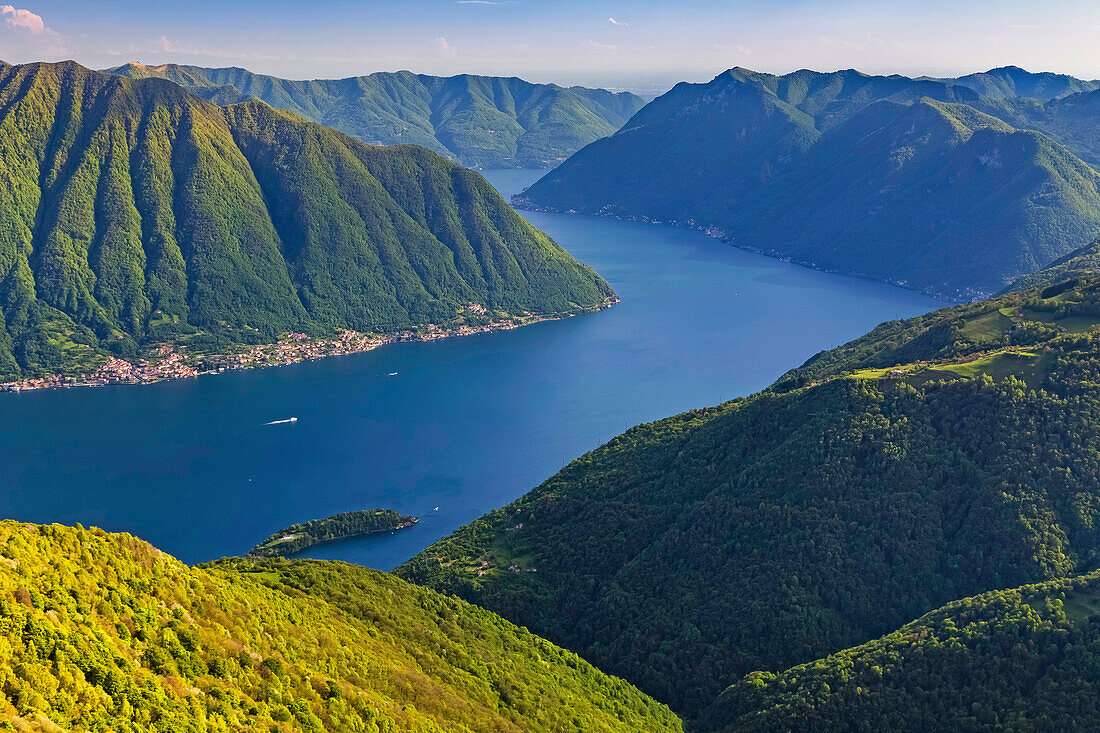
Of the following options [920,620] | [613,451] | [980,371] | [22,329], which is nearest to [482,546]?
[613,451]

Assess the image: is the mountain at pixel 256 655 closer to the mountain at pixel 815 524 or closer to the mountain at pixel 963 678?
the mountain at pixel 815 524

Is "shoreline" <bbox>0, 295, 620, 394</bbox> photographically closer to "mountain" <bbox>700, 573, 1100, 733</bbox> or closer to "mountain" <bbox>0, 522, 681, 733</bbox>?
"mountain" <bbox>0, 522, 681, 733</bbox>

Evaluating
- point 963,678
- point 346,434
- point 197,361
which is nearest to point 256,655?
point 963,678

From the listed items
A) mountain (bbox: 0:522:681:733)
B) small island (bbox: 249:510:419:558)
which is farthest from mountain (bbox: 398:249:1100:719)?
small island (bbox: 249:510:419:558)

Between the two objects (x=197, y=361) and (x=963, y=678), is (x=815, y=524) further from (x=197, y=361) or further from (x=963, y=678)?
(x=197, y=361)

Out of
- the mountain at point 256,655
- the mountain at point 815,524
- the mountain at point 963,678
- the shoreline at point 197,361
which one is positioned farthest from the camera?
the shoreline at point 197,361

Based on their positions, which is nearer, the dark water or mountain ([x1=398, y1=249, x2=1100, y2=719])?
mountain ([x1=398, y1=249, x2=1100, y2=719])

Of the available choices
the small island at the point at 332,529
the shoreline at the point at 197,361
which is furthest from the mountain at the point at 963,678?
the shoreline at the point at 197,361

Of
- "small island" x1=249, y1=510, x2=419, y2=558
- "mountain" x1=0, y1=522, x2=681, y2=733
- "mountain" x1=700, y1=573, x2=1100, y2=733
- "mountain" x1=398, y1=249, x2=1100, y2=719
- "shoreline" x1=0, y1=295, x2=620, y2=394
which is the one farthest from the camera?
Answer: "shoreline" x1=0, y1=295, x2=620, y2=394
